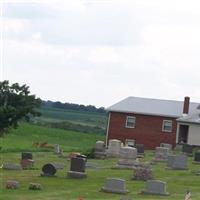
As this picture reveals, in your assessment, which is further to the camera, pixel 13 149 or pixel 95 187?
pixel 13 149

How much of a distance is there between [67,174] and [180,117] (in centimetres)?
3205

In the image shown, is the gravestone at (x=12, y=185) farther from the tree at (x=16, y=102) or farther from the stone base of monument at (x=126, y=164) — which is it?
the tree at (x=16, y=102)

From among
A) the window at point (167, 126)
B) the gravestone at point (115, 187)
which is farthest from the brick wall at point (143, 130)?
the gravestone at point (115, 187)

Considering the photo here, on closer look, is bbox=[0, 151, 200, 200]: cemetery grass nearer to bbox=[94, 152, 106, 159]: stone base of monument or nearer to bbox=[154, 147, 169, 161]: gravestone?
bbox=[154, 147, 169, 161]: gravestone

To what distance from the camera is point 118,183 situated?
26.3 m

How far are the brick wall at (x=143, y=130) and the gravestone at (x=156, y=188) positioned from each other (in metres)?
36.8

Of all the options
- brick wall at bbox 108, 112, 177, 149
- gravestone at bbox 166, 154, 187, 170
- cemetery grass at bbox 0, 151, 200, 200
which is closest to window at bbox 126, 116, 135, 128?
brick wall at bbox 108, 112, 177, 149

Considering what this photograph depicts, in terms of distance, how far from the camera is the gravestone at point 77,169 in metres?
31.1

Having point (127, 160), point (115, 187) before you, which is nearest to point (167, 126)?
point (127, 160)

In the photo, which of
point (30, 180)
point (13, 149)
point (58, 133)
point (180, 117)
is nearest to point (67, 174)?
point (30, 180)

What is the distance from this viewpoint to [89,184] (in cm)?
2892

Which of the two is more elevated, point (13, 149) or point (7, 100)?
point (7, 100)

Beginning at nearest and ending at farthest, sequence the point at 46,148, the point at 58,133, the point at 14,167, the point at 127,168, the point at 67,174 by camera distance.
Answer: the point at 67,174 → the point at 14,167 → the point at 127,168 → the point at 46,148 → the point at 58,133

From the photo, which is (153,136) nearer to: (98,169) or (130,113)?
(130,113)
